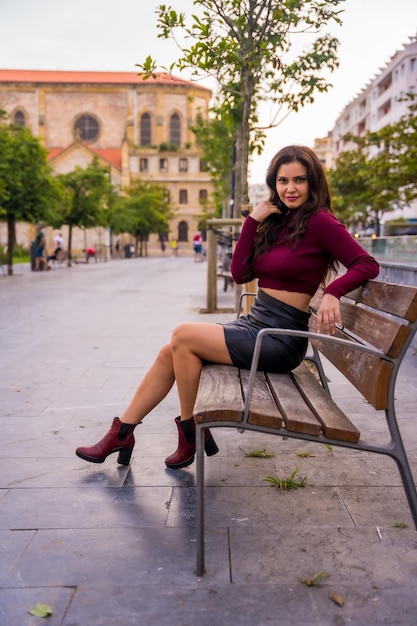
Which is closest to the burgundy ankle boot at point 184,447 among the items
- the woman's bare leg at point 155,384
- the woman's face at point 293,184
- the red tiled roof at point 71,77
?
the woman's bare leg at point 155,384

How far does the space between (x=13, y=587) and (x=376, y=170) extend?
32.2 m

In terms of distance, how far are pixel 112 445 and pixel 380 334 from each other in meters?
1.59

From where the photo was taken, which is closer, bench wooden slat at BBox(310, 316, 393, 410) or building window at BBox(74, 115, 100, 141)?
bench wooden slat at BBox(310, 316, 393, 410)

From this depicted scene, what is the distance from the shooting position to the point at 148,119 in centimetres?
8944

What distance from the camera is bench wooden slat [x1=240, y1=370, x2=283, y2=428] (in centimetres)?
295

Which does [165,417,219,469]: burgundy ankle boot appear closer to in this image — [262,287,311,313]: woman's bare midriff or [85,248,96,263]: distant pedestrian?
[262,287,311,313]: woman's bare midriff

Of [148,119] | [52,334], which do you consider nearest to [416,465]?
[52,334]

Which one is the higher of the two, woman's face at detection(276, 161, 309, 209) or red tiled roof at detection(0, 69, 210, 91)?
red tiled roof at detection(0, 69, 210, 91)

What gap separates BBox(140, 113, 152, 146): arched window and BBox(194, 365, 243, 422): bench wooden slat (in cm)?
8864

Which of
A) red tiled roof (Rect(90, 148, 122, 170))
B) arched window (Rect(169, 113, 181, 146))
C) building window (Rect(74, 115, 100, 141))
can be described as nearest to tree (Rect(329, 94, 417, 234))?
red tiled roof (Rect(90, 148, 122, 170))

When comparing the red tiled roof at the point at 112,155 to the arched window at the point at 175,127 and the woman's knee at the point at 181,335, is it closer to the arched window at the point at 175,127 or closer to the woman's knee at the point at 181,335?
the arched window at the point at 175,127

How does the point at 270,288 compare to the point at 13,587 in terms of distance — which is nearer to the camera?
the point at 13,587

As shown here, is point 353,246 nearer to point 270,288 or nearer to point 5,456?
point 270,288

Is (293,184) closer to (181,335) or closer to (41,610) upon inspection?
(181,335)
